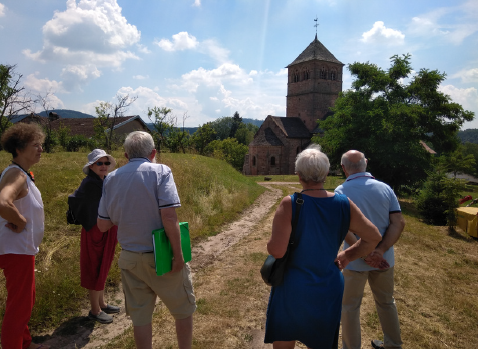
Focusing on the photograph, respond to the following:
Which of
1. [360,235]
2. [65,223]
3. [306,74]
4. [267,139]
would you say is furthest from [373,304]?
[306,74]

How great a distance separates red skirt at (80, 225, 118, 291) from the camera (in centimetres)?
351

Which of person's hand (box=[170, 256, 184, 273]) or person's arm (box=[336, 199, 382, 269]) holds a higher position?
person's arm (box=[336, 199, 382, 269])

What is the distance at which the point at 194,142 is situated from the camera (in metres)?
30.0

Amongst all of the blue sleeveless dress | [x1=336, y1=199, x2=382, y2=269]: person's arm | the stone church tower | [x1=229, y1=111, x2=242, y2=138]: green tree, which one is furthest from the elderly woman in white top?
[x1=229, y1=111, x2=242, y2=138]: green tree

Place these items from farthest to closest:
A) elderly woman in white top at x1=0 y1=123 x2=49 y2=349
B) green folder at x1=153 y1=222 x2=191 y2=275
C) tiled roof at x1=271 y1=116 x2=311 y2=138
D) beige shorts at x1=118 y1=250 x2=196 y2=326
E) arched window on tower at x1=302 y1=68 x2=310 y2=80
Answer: arched window on tower at x1=302 y1=68 x2=310 y2=80
tiled roof at x1=271 y1=116 x2=311 y2=138
elderly woman in white top at x1=0 y1=123 x2=49 y2=349
beige shorts at x1=118 y1=250 x2=196 y2=326
green folder at x1=153 y1=222 x2=191 y2=275

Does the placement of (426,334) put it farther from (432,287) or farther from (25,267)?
(25,267)

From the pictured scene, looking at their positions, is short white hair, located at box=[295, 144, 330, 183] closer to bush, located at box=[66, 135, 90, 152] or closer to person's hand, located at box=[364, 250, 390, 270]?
person's hand, located at box=[364, 250, 390, 270]

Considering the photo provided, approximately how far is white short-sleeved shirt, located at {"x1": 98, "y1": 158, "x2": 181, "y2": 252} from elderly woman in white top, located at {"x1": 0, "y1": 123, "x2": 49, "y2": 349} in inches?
32.3

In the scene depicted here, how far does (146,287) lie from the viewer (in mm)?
2447

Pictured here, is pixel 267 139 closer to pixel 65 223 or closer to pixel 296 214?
pixel 65 223

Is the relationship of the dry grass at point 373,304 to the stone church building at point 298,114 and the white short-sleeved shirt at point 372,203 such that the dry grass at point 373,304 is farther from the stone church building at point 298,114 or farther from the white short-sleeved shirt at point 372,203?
the stone church building at point 298,114

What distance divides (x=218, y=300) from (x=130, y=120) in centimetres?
3055

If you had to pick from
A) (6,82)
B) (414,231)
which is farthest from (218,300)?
(6,82)

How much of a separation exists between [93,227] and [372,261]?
2975mm
